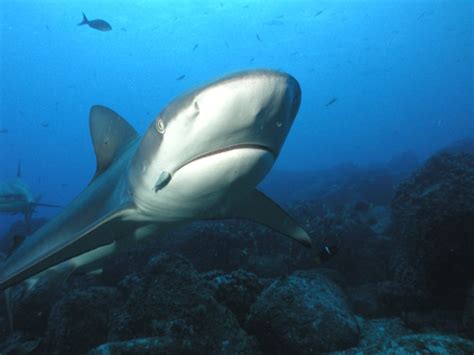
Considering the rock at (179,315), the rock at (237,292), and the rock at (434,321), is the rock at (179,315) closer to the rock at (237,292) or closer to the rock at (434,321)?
the rock at (237,292)

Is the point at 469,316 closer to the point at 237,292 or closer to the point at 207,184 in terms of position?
the point at 237,292

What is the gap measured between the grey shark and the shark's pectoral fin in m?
0.01

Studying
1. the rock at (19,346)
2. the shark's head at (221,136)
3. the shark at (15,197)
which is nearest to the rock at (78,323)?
the rock at (19,346)

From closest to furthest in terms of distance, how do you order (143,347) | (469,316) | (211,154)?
(211,154) < (143,347) < (469,316)

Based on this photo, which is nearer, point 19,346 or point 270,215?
point 270,215

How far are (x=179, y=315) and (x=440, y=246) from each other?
3.23 metres

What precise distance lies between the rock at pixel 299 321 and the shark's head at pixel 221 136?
1795mm

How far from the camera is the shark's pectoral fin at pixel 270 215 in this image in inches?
135

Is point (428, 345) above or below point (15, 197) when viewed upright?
above

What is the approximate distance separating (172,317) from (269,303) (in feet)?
3.82

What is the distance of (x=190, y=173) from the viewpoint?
1917 mm

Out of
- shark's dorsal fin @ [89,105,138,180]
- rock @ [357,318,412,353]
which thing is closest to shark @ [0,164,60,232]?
shark's dorsal fin @ [89,105,138,180]

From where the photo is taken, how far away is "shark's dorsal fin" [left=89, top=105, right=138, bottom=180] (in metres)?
4.25

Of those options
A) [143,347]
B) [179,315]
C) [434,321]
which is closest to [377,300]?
[434,321]
